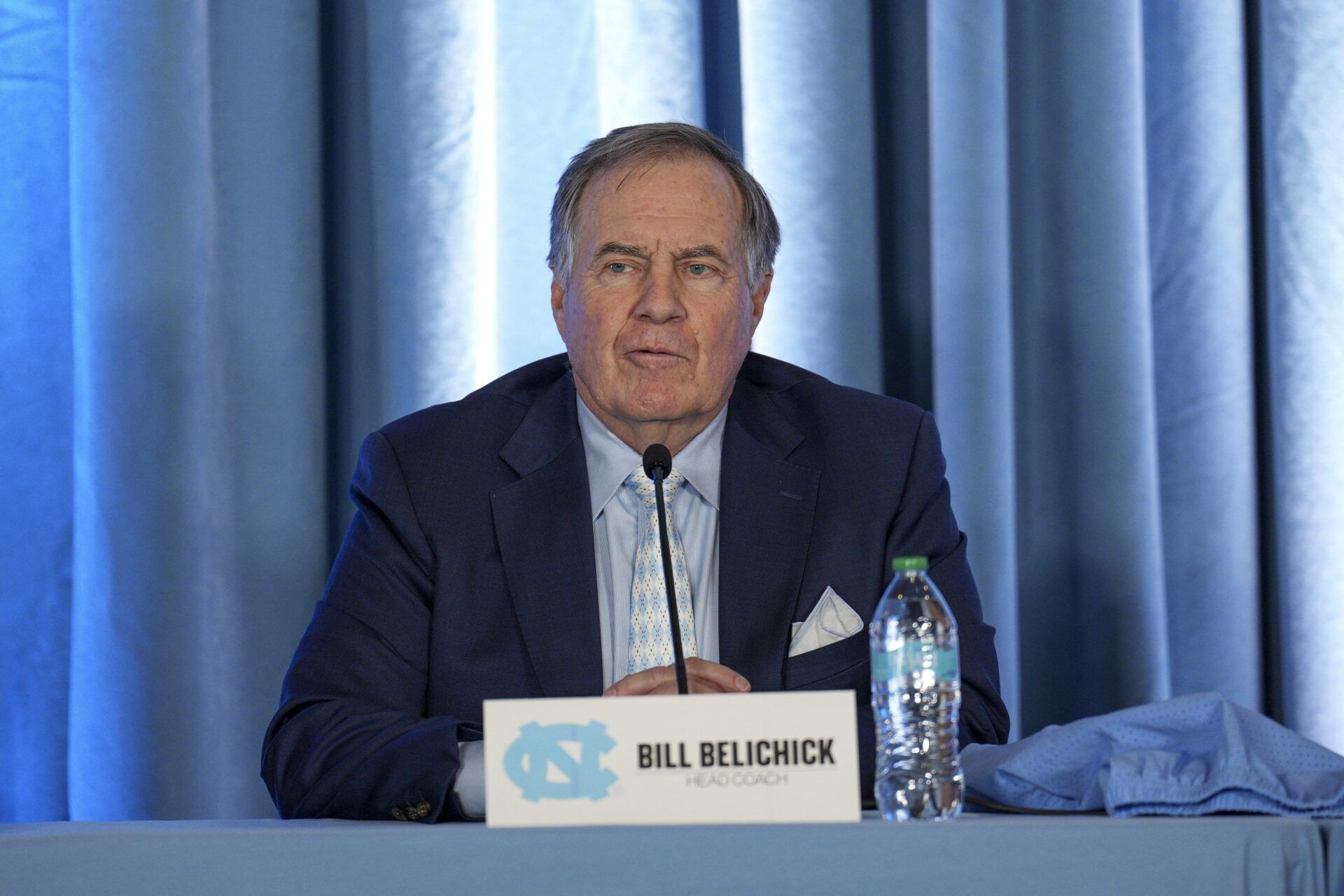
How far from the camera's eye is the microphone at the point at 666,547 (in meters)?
1.39

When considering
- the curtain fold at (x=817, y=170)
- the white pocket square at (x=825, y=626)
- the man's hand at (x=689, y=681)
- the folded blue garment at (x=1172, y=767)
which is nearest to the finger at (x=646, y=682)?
the man's hand at (x=689, y=681)

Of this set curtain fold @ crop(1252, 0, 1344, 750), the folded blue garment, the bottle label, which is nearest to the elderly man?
the bottle label

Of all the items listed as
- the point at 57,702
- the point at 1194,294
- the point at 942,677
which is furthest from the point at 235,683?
the point at 1194,294

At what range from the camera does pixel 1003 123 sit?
2.77 meters

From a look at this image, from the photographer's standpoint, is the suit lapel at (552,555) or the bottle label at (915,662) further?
the suit lapel at (552,555)

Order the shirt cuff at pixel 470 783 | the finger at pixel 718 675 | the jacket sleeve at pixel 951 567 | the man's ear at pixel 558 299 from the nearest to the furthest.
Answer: the shirt cuff at pixel 470 783, the finger at pixel 718 675, the jacket sleeve at pixel 951 567, the man's ear at pixel 558 299

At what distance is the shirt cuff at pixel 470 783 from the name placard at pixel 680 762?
384 millimetres

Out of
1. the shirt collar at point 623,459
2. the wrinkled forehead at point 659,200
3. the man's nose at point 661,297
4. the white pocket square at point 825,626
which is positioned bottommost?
the white pocket square at point 825,626

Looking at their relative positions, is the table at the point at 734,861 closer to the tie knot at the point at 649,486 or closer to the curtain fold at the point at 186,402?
the tie knot at the point at 649,486

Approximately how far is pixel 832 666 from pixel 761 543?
225 mm

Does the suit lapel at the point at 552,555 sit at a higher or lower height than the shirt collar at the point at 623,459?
lower

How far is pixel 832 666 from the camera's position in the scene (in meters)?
2.06

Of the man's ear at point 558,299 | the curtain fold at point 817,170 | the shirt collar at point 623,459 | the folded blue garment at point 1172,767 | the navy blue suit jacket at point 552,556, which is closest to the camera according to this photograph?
the folded blue garment at point 1172,767

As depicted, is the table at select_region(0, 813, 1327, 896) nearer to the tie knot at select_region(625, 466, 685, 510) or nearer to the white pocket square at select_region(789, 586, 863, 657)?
the white pocket square at select_region(789, 586, 863, 657)
